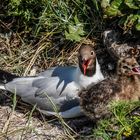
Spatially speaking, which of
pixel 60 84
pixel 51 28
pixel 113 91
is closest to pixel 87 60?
pixel 60 84

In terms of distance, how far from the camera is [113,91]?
420 centimetres

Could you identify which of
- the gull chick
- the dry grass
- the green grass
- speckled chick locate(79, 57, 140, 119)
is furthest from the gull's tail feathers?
the green grass

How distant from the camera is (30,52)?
5285mm

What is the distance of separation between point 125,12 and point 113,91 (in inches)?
33.2

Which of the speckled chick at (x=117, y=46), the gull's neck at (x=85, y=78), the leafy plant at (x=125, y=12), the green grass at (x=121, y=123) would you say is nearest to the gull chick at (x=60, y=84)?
the gull's neck at (x=85, y=78)

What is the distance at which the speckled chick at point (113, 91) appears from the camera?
4.19 metres

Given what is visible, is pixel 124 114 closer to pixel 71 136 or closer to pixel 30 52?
pixel 71 136

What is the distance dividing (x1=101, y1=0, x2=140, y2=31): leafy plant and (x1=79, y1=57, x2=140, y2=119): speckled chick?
20.8 inches

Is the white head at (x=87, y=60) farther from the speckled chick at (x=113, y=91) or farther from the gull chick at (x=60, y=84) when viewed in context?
the speckled chick at (x=113, y=91)

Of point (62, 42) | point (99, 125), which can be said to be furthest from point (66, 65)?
point (99, 125)

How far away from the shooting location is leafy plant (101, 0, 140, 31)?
4.71 m

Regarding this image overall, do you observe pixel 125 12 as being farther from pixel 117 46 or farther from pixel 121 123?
pixel 121 123

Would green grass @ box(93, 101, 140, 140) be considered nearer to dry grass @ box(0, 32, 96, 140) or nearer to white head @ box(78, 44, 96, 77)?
dry grass @ box(0, 32, 96, 140)

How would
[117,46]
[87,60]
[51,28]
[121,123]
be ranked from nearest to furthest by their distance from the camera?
[121,123]
[87,60]
[117,46]
[51,28]
